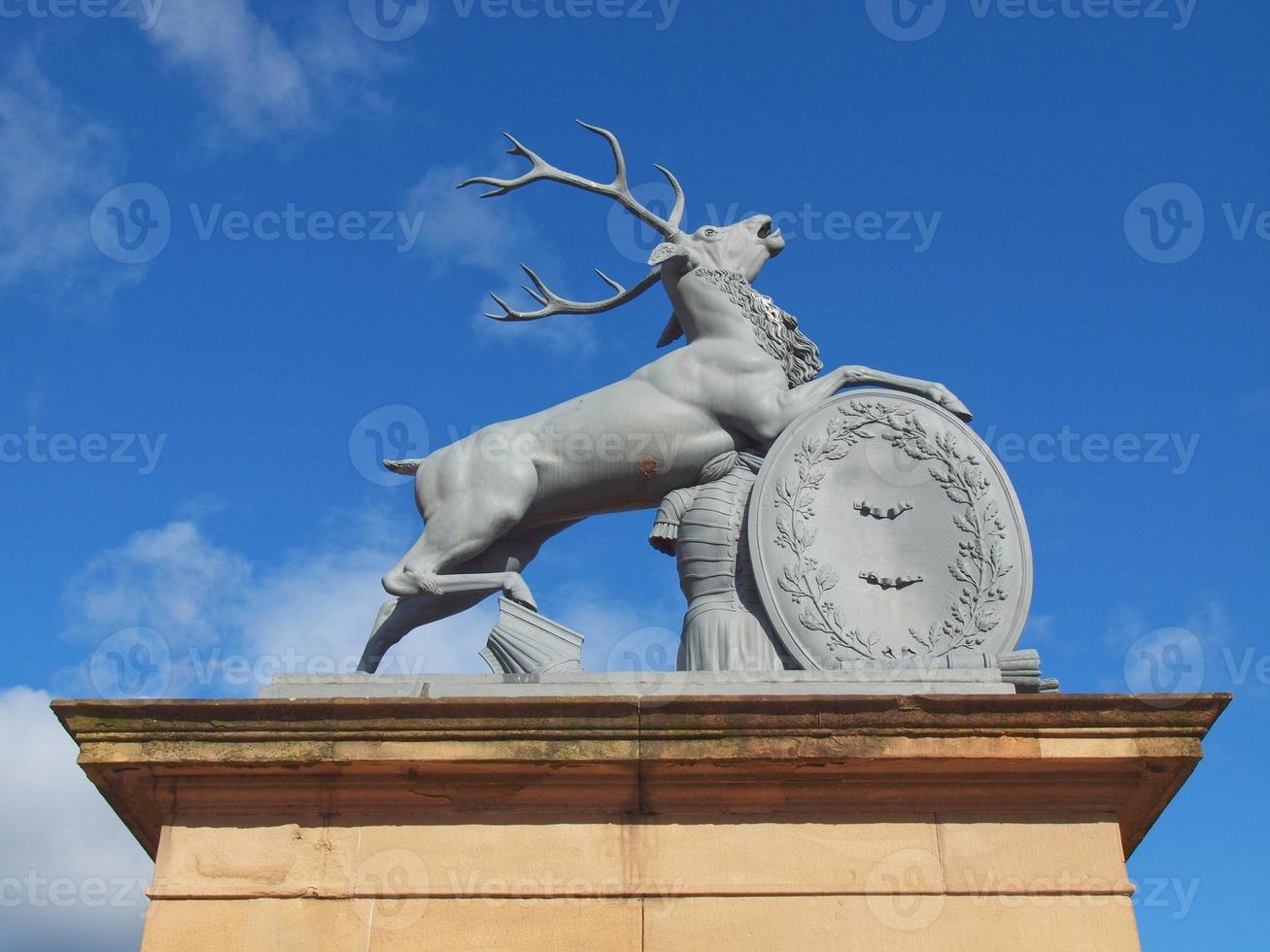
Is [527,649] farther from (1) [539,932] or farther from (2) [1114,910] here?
(2) [1114,910]

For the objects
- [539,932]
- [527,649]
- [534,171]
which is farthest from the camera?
[534,171]

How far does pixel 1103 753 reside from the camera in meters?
6.61

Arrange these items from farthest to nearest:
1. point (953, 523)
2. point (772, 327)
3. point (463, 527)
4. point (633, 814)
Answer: point (772, 327)
point (463, 527)
point (953, 523)
point (633, 814)

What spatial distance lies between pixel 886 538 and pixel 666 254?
8.84ft

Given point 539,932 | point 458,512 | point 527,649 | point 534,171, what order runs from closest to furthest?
point 539,932 < point 527,649 < point 458,512 < point 534,171

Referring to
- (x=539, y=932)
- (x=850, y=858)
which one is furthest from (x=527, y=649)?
(x=850, y=858)

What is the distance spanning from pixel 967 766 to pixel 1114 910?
0.97 meters

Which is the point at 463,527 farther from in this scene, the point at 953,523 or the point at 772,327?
the point at 953,523

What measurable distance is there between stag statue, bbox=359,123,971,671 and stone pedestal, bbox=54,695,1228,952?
4.91 feet

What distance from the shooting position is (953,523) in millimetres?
7883

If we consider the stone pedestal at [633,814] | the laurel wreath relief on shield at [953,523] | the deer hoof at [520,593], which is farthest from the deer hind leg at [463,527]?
the laurel wreath relief on shield at [953,523]

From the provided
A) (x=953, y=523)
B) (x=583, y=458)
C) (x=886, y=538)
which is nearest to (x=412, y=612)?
(x=583, y=458)

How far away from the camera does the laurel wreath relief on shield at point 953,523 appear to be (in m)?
7.53

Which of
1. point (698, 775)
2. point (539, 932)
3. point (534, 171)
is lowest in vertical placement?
point (539, 932)
